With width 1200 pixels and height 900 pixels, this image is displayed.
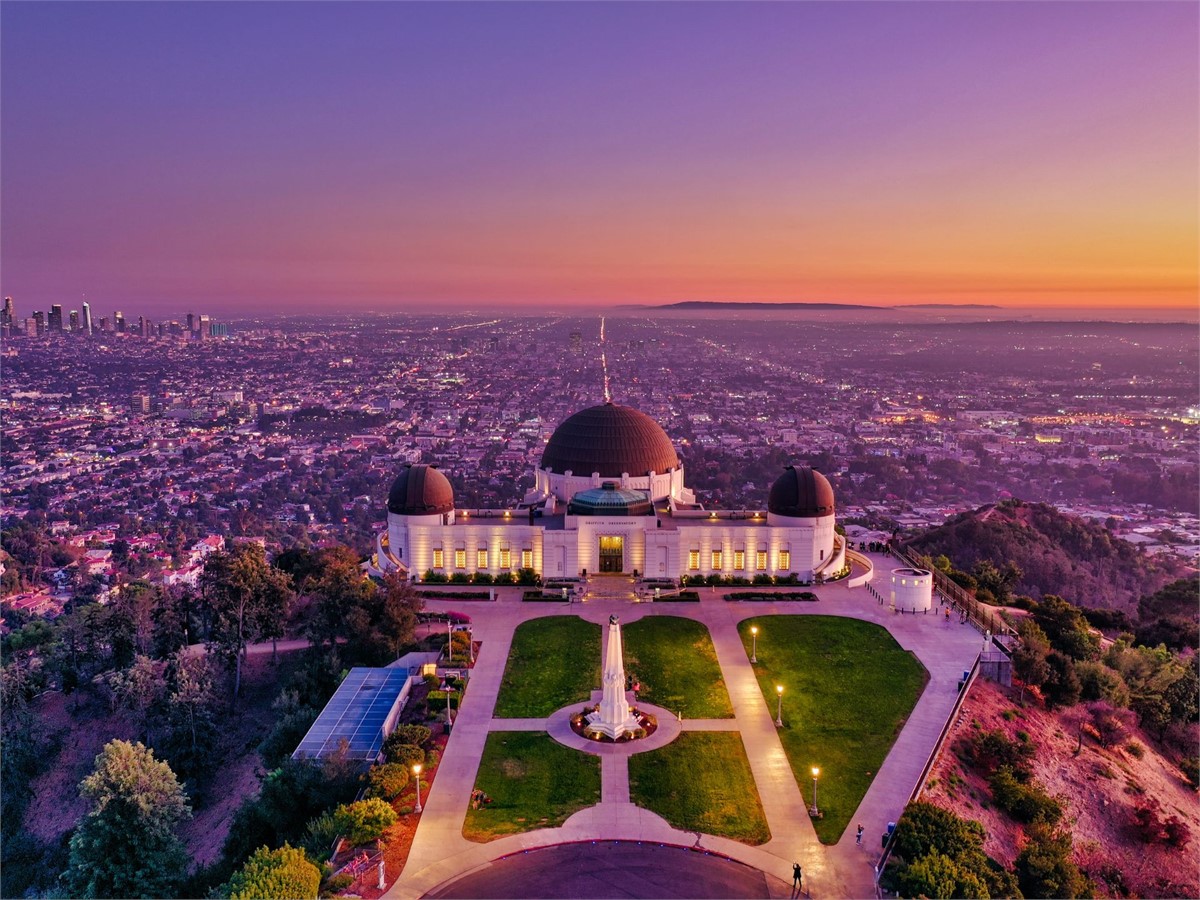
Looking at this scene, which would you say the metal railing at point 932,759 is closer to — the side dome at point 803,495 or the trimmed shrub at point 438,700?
the side dome at point 803,495

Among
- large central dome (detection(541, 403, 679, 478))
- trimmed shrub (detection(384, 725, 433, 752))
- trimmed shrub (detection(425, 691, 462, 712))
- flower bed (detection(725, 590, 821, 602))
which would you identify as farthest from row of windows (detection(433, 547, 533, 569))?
trimmed shrub (detection(384, 725, 433, 752))

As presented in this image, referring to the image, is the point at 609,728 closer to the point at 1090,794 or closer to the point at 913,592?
the point at 1090,794

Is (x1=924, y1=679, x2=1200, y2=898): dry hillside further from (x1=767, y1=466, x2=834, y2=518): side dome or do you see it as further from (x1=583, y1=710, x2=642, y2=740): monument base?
(x1=767, y1=466, x2=834, y2=518): side dome

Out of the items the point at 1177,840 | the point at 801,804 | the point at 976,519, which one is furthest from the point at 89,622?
the point at 976,519

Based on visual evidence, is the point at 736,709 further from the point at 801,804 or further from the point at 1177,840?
the point at 1177,840

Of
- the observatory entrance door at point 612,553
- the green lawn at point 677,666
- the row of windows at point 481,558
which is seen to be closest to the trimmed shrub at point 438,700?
the green lawn at point 677,666

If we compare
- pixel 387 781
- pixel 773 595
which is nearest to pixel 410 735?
pixel 387 781
